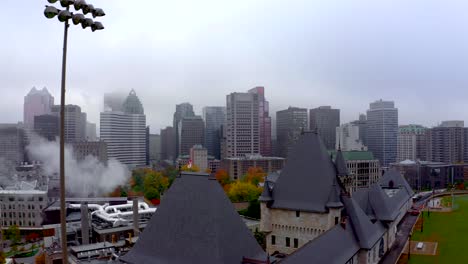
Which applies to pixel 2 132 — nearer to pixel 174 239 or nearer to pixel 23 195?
pixel 23 195

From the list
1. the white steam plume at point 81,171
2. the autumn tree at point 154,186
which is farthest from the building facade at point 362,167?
the white steam plume at point 81,171

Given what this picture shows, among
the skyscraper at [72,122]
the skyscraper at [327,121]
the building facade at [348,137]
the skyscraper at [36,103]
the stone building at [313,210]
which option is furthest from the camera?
the skyscraper at [327,121]

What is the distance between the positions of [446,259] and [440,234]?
13484 mm

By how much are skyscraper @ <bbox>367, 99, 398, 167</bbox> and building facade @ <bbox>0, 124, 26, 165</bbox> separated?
461ft

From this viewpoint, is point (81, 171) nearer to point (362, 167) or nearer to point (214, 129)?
point (362, 167)

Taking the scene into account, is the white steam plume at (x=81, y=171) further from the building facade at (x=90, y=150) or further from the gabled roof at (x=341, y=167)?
the gabled roof at (x=341, y=167)

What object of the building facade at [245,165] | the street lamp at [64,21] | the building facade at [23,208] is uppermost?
the street lamp at [64,21]

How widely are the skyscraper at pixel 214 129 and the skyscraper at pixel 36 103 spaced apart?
71.6m

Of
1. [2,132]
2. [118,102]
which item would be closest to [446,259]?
[2,132]

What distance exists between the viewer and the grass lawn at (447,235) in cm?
3742

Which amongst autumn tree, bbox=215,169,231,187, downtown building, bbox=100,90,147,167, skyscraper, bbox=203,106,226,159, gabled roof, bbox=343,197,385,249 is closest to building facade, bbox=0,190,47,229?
autumn tree, bbox=215,169,231,187

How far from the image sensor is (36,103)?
15688 cm

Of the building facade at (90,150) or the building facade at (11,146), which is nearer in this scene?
the building facade at (11,146)

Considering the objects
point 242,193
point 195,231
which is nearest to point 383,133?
point 242,193
